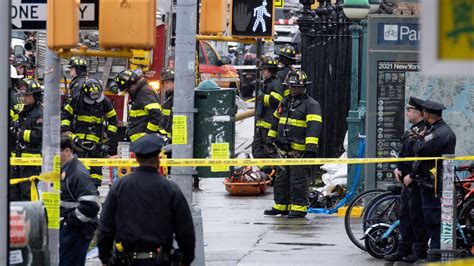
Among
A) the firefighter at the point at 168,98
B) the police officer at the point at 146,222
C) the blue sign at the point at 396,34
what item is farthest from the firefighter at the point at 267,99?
the police officer at the point at 146,222

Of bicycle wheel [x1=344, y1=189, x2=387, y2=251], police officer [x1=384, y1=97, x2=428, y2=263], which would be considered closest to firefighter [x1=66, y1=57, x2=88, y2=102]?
bicycle wheel [x1=344, y1=189, x2=387, y2=251]

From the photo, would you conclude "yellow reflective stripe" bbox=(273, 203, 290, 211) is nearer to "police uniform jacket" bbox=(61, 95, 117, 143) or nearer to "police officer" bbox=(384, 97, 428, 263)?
"police uniform jacket" bbox=(61, 95, 117, 143)

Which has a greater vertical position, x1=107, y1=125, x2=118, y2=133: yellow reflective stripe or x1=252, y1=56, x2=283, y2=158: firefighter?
x1=252, y1=56, x2=283, y2=158: firefighter

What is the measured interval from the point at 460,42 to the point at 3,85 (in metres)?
3.14

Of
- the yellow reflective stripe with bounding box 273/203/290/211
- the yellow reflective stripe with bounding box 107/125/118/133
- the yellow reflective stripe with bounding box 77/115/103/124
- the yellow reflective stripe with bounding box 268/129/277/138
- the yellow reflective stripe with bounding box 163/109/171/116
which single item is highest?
the yellow reflective stripe with bounding box 163/109/171/116

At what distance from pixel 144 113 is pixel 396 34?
3.52m

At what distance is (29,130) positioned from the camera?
14906 mm

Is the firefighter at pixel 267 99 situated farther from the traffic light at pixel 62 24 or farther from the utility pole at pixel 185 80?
the traffic light at pixel 62 24

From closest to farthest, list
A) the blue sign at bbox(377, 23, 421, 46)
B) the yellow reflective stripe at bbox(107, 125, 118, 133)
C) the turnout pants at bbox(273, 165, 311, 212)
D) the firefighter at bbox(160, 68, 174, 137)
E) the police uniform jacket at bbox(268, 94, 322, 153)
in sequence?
the blue sign at bbox(377, 23, 421, 46) < the police uniform jacket at bbox(268, 94, 322, 153) < the turnout pants at bbox(273, 165, 311, 212) < the yellow reflective stripe at bbox(107, 125, 118, 133) < the firefighter at bbox(160, 68, 174, 137)

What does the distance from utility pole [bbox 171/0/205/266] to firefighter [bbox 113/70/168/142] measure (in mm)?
5231

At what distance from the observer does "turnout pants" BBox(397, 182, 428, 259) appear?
1226 centimetres

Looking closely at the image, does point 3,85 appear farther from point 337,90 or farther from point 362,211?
point 337,90

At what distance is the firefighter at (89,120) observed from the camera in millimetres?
16406

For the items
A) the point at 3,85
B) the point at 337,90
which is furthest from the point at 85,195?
the point at 337,90
